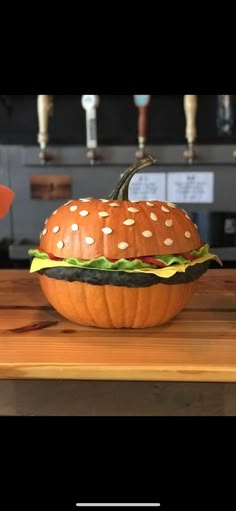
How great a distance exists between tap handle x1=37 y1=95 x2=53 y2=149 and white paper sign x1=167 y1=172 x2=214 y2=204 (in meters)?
0.51

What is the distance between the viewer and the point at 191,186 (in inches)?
85.3

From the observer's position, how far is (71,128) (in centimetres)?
217

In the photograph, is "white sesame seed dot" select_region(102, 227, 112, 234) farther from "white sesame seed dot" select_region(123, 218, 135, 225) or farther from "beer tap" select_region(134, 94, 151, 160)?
"beer tap" select_region(134, 94, 151, 160)

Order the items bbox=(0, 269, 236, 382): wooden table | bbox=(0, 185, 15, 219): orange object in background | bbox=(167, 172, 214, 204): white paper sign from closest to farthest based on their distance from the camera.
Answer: bbox=(0, 269, 236, 382): wooden table
bbox=(0, 185, 15, 219): orange object in background
bbox=(167, 172, 214, 204): white paper sign

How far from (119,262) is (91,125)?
4.59 ft

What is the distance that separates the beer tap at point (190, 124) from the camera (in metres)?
2.02

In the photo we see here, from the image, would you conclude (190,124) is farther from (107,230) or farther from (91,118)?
(107,230)

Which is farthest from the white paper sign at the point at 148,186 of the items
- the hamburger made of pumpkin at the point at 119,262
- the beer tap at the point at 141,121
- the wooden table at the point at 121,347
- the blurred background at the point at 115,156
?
the hamburger made of pumpkin at the point at 119,262

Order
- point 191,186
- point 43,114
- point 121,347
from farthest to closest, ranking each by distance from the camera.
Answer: point 191,186, point 43,114, point 121,347

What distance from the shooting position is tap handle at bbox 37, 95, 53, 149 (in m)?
2.01

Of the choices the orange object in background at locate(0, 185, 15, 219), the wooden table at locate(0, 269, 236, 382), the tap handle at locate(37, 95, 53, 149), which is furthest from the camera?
the tap handle at locate(37, 95, 53, 149)

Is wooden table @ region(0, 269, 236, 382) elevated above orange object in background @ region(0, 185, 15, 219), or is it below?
below

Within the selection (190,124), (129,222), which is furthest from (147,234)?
(190,124)

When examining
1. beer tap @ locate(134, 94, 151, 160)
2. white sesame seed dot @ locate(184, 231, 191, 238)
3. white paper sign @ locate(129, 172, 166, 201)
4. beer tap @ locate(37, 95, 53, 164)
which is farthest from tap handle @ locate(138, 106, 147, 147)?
white sesame seed dot @ locate(184, 231, 191, 238)
